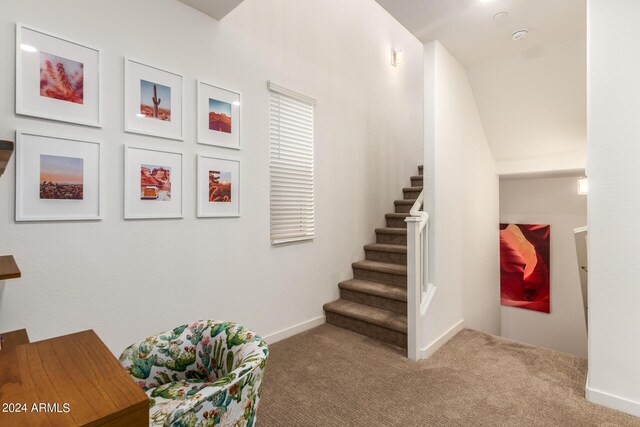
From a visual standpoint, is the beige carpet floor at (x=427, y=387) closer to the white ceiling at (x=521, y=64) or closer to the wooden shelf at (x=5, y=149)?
the wooden shelf at (x=5, y=149)

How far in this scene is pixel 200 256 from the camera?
2539mm

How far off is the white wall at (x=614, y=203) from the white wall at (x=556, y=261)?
8.64ft

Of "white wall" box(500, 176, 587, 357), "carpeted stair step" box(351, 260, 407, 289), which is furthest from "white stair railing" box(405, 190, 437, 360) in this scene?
"white wall" box(500, 176, 587, 357)

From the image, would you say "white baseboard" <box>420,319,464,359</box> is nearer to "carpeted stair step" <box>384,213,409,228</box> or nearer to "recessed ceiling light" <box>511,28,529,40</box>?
"carpeted stair step" <box>384,213,409,228</box>

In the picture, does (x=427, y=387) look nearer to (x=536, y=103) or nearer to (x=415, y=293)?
(x=415, y=293)

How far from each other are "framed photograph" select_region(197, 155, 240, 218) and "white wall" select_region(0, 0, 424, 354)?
7 cm

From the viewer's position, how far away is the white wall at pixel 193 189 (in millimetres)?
1883

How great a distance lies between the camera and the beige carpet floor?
A: 1.95 meters

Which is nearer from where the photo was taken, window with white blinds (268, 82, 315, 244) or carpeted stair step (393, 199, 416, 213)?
window with white blinds (268, 82, 315, 244)

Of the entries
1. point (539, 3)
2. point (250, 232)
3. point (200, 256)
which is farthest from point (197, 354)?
point (539, 3)

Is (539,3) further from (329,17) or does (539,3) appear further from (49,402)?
(49,402)

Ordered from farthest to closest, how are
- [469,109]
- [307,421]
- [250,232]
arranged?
[469,109] → [250,232] → [307,421]

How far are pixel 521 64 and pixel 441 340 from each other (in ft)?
8.68

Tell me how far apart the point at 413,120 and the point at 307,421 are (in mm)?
4468
